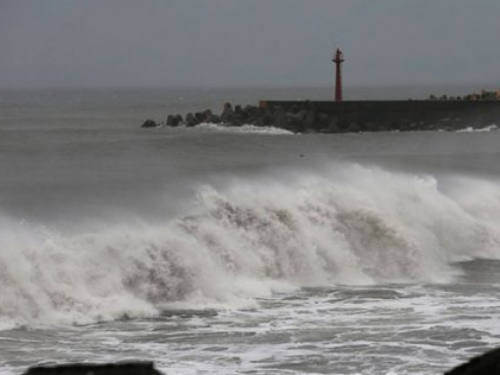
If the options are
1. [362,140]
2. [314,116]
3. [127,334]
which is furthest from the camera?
[314,116]

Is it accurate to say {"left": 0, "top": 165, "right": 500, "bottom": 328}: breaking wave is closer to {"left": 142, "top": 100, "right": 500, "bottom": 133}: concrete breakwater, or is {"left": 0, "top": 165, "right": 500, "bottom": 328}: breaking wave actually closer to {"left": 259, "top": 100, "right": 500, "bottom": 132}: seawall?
{"left": 142, "top": 100, "right": 500, "bottom": 133}: concrete breakwater

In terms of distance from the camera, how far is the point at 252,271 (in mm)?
17609

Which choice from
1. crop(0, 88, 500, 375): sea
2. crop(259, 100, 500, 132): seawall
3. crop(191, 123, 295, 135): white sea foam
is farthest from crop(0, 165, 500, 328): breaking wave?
crop(259, 100, 500, 132): seawall

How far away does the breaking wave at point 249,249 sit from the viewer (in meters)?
15.0

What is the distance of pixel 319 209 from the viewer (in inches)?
805

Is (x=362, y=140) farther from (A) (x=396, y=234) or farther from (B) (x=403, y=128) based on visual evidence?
(A) (x=396, y=234)

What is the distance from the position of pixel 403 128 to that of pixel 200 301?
3805 centimetres

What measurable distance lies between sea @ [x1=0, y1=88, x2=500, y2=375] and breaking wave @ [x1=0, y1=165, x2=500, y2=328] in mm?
31

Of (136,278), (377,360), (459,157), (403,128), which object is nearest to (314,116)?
(403,128)

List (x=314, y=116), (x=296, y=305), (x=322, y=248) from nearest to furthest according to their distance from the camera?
1. (x=296, y=305)
2. (x=322, y=248)
3. (x=314, y=116)

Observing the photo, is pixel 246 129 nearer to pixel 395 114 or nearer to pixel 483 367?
pixel 395 114

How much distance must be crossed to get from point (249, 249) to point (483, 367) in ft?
42.3

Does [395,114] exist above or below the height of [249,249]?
above

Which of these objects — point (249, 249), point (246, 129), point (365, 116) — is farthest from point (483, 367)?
point (246, 129)
